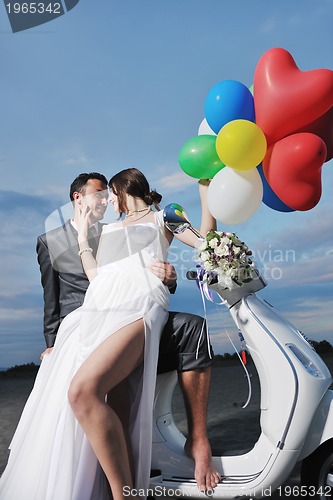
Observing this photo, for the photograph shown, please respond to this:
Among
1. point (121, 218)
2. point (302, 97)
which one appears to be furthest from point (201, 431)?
point (302, 97)

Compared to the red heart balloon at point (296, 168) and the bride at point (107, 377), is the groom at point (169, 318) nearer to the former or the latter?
the bride at point (107, 377)

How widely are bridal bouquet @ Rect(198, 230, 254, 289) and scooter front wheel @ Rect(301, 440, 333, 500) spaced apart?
775mm

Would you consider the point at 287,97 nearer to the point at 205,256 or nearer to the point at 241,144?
the point at 241,144

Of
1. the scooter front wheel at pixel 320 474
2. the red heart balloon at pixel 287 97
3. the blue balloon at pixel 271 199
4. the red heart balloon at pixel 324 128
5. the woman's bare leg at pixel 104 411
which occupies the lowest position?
the scooter front wheel at pixel 320 474

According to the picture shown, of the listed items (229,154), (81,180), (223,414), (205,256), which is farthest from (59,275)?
(223,414)

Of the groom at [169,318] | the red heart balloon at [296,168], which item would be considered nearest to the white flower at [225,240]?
the groom at [169,318]

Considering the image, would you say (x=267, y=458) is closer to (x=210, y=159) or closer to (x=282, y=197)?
(x=282, y=197)

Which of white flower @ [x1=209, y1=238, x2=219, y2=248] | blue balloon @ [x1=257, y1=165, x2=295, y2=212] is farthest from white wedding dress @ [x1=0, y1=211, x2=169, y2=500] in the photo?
blue balloon @ [x1=257, y1=165, x2=295, y2=212]

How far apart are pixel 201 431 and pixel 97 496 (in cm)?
53

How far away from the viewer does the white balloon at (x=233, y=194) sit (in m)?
2.37

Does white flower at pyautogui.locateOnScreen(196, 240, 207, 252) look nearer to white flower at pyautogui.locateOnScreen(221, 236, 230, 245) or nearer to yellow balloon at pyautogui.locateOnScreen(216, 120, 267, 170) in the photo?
white flower at pyautogui.locateOnScreen(221, 236, 230, 245)

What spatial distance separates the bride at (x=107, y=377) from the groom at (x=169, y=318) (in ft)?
0.34

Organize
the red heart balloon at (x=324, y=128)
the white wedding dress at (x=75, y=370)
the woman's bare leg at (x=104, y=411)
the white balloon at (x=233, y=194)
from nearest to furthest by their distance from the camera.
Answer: the woman's bare leg at (x=104, y=411)
the white wedding dress at (x=75, y=370)
the white balloon at (x=233, y=194)
the red heart balloon at (x=324, y=128)

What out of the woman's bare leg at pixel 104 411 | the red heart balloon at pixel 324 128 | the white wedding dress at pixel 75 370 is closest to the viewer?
the woman's bare leg at pixel 104 411
